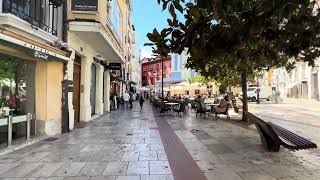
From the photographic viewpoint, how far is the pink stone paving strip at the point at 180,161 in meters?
6.97

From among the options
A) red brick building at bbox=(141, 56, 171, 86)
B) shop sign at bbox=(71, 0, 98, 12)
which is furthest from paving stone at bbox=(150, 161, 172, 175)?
red brick building at bbox=(141, 56, 171, 86)

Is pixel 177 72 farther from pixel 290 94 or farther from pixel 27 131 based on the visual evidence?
pixel 27 131

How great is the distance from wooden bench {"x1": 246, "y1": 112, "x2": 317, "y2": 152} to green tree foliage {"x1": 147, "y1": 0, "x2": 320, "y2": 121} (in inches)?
80.7

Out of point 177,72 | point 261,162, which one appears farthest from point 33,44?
point 177,72

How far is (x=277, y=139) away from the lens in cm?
882

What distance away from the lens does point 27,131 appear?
11320 millimetres

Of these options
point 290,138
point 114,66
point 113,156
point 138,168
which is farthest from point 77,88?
point 290,138

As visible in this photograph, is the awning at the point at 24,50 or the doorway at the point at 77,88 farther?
the doorway at the point at 77,88

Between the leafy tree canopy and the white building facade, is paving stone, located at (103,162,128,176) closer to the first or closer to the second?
the leafy tree canopy

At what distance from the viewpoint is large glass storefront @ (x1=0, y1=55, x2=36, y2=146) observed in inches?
423

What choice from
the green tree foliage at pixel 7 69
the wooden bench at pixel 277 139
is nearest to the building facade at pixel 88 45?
the green tree foliage at pixel 7 69

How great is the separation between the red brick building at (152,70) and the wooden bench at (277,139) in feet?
297

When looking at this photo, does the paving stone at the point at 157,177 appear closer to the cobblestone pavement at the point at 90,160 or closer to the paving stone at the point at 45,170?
the cobblestone pavement at the point at 90,160

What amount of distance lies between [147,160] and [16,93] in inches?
217
